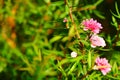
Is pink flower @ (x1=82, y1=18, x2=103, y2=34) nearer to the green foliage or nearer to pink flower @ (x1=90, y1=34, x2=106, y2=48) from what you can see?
pink flower @ (x1=90, y1=34, x2=106, y2=48)

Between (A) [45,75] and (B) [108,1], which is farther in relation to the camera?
(A) [45,75]

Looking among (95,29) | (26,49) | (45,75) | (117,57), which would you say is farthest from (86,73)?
(26,49)

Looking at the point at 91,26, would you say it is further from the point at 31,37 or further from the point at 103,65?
the point at 31,37

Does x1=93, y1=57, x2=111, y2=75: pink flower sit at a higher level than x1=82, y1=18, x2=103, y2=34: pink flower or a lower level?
lower

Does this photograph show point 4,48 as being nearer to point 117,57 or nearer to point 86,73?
point 117,57

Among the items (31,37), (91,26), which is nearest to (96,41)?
(91,26)

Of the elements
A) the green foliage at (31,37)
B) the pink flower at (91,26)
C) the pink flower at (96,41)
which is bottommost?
the green foliage at (31,37)

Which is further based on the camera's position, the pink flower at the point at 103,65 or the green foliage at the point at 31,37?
the green foliage at the point at 31,37

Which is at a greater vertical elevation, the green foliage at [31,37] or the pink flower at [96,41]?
the pink flower at [96,41]

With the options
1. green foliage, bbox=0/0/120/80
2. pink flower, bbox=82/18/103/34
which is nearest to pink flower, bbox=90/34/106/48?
pink flower, bbox=82/18/103/34

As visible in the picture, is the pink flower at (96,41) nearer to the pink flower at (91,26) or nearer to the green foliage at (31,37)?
the pink flower at (91,26)

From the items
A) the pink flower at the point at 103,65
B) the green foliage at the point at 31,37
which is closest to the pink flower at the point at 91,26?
the pink flower at the point at 103,65
